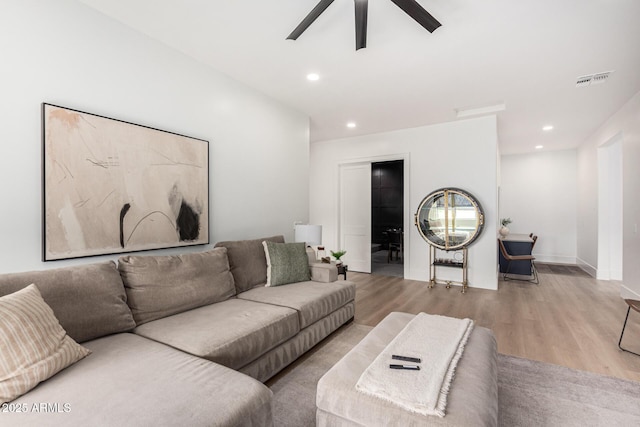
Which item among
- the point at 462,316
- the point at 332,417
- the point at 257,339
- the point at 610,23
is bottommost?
the point at 462,316

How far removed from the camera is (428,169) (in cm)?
519

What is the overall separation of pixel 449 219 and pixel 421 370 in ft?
12.8

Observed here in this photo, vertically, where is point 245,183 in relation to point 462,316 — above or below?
above

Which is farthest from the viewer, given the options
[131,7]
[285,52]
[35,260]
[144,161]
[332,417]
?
[285,52]

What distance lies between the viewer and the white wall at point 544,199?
714 centimetres

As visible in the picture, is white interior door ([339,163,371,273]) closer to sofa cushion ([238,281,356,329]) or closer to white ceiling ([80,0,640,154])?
white ceiling ([80,0,640,154])

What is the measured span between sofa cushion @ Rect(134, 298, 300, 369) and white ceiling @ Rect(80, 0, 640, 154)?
2252mm

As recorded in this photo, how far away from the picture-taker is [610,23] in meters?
2.35

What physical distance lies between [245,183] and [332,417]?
2.63m

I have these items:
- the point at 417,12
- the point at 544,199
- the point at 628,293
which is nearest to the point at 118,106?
the point at 417,12

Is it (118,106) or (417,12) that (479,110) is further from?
(118,106)

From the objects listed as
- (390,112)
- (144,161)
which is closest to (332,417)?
(144,161)

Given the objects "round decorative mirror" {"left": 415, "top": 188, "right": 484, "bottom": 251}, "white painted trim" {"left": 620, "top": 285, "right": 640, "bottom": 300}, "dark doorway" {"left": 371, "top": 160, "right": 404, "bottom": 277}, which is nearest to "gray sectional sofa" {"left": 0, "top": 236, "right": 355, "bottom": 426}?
"round decorative mirror" {"left": 415, "top": 188, "right": 484, "bottom": 251}

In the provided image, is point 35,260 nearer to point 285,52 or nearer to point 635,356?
point 285,52
